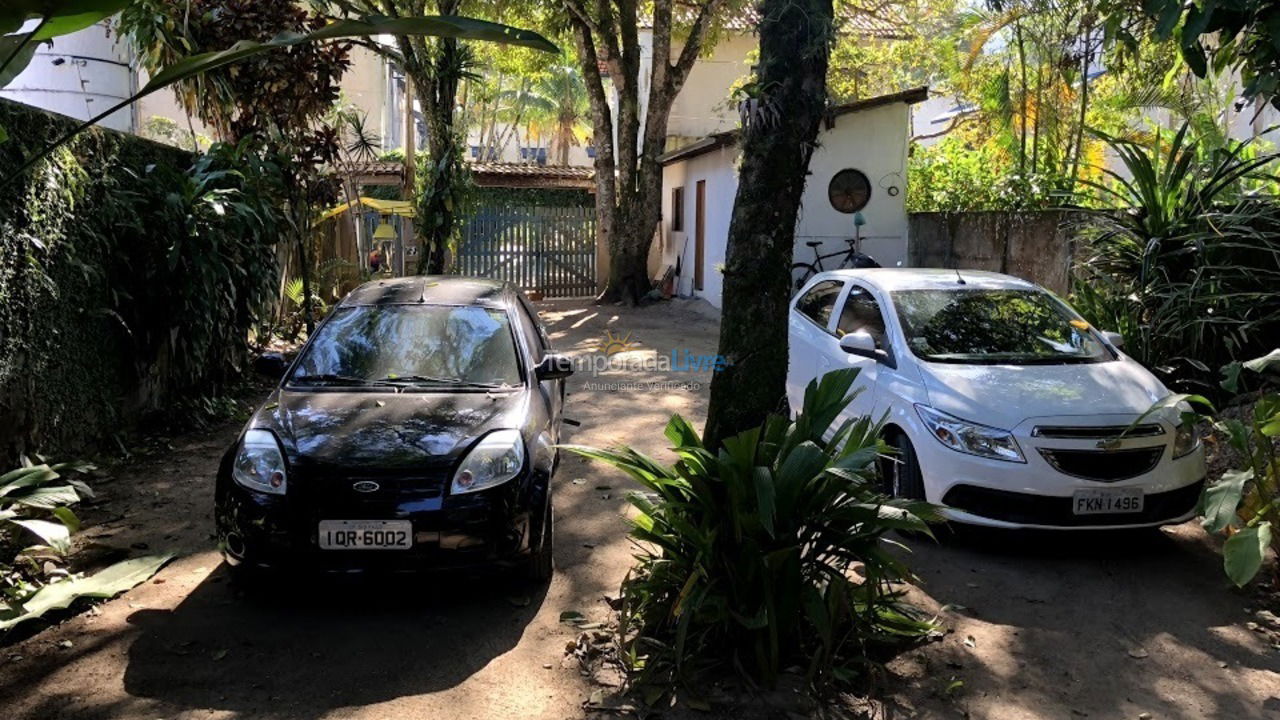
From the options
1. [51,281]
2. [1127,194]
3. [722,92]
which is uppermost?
[722,92]

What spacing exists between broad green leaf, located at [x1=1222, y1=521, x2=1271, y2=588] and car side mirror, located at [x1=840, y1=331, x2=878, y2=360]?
229 centimetres

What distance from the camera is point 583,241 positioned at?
1964cm

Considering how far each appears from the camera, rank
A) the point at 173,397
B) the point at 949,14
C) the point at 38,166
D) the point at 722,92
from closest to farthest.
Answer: the point at 38,166 → the point at 173,397 → the point at 949,14 → the point at 722,92

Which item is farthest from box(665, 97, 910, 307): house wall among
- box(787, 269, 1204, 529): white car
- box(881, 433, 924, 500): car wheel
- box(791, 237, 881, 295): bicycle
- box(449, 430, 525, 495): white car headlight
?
box(449, 430, 525, 495): white car headlight

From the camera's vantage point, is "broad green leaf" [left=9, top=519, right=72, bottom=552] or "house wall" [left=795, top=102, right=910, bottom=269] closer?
"broad green leaf" [left=9, top=519, right=72, bottom=552]

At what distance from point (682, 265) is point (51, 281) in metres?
14.1

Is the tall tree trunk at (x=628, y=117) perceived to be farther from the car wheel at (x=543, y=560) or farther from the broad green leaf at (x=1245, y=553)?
the broad green leaf at (x=1245, y=553)

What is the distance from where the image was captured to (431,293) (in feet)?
19.4

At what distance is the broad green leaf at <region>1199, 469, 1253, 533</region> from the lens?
4.05 metres

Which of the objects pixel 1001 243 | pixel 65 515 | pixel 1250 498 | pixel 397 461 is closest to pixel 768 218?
pixel 397 461

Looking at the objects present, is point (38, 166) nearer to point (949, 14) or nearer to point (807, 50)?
point (807, 50)

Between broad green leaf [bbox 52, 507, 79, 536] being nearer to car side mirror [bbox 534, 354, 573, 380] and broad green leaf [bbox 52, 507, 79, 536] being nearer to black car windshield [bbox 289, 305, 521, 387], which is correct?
black car windshield [bbox 289, 305, 521, 387]

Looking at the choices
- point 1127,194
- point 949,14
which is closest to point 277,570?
point 1127,194

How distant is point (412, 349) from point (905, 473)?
2.98 meters
